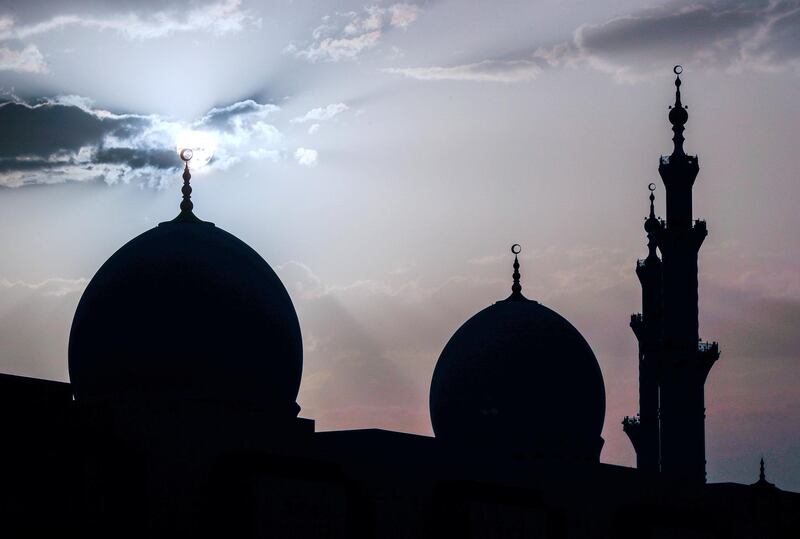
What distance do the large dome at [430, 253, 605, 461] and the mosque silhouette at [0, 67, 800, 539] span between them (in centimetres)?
4

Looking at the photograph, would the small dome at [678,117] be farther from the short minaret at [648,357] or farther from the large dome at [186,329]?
the large dome at [186,329]

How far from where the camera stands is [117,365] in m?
24.9

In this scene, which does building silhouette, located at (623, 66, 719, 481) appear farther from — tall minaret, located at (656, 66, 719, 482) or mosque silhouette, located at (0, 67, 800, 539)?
mosque silhouette, located at (0, 67, 800, 539)

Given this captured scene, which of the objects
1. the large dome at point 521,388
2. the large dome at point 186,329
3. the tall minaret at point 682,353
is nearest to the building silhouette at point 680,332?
the tall minaret at point 682,353

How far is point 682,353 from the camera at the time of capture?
35.9 m

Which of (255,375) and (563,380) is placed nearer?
(255,375)

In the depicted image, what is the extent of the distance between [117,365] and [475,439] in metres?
8.13

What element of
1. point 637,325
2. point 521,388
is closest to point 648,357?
point 637,325

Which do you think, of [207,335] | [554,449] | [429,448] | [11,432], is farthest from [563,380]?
[11,432]

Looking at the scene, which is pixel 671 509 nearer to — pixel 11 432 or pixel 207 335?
pixel 207 335

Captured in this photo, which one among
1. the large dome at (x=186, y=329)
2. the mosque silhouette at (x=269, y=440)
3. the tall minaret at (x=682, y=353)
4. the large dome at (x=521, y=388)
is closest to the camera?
the mosque silhouette at (x=269, y=440)

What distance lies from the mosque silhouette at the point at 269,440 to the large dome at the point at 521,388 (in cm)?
4

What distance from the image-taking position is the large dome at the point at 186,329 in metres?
24.8

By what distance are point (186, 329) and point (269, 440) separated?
292cm
